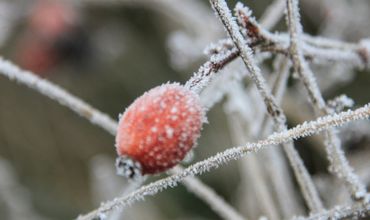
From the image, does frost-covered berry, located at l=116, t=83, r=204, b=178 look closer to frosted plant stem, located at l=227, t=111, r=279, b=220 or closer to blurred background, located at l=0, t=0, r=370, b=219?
frosted plant stem, located at l=227, t=111, r=279, b=220

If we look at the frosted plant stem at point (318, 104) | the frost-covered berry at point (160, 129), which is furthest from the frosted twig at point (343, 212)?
the frost-covered berry at point (160, 129)

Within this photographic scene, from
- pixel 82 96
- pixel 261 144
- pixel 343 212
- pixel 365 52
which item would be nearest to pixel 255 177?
pixel 365 52

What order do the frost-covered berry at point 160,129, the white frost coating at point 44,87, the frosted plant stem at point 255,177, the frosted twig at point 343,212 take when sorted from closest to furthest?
the frost-covered berry at point 160,129 < the frosted twig at point 343,212 < the white frost coating at point 44,87 < the frosted plant stem at point 255,177

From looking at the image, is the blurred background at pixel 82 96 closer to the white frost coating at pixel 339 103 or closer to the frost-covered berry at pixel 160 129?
the white frost coating at pixel 339 103

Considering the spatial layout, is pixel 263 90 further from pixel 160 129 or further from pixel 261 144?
pixel 160 129

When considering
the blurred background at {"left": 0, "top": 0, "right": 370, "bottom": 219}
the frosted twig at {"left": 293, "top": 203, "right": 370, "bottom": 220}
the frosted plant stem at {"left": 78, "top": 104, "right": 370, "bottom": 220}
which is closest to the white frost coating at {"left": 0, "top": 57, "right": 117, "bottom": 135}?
the frosted plant stem at {"left": 78, "top": 104, "right": 370, "bottom": 220}

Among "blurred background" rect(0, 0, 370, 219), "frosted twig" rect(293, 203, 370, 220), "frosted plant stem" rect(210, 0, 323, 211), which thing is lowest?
"frosted twig" rect(293, 203, 370, 220)
